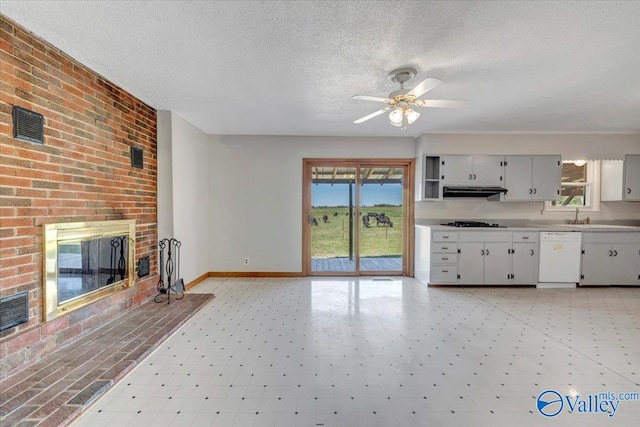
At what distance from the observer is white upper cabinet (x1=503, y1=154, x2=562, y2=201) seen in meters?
4.47

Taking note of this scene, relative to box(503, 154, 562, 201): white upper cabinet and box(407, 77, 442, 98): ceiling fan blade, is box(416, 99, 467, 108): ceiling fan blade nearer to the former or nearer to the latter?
box(407, 77, 442, 98): ceiling fan blade

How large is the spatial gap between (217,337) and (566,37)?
12.2ft

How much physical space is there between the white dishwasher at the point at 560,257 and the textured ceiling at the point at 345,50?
71.2 inches

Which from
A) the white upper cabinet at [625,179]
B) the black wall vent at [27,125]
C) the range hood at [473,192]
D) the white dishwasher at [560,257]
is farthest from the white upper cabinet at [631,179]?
the black wall vent at [27,125]

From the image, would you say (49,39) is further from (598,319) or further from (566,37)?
(598,319)

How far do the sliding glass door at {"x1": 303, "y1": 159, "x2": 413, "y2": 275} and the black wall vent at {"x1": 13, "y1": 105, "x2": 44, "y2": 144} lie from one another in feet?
11.2

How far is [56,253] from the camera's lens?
2.20m

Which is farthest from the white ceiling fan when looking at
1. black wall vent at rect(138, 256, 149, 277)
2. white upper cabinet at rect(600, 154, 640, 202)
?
white upper cabinet at rect(600, 154, 640, 202)

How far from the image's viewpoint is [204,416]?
5.33ft

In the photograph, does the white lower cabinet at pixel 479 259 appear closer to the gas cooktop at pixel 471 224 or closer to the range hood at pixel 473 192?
the gas cooktop at pixel 471 224

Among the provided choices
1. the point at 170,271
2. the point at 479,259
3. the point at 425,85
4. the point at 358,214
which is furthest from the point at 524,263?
the point at 170,271

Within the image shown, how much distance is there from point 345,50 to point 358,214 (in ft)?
10.3

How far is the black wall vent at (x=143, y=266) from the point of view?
10.8ft

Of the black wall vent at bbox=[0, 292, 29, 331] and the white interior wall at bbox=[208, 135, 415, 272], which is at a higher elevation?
the white interior wall at bbox=[208, 135, 415, 272]
